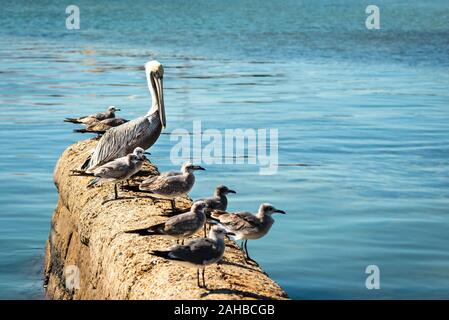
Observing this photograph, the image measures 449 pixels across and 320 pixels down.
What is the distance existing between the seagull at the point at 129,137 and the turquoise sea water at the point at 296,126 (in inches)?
68.9

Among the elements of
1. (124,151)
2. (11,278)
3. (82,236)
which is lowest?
A: (11,278)

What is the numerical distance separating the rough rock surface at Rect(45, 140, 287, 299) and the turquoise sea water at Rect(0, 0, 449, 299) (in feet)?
3.12

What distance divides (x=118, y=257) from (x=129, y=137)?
3.47m

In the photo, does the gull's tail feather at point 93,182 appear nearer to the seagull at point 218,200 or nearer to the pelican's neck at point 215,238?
the seagull at point 218,200

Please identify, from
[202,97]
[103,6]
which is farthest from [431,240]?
[103,6]

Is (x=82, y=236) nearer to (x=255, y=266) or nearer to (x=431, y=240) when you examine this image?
(x=255, y=266)

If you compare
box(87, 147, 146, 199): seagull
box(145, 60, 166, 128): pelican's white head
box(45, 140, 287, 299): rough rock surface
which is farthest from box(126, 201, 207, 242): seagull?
box(145, 60, 166, 128): pelican's white head

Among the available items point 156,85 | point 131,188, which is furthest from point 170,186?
point 156,85

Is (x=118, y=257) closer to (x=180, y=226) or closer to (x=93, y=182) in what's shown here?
(x=180, y=226)

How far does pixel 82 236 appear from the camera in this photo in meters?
9.97

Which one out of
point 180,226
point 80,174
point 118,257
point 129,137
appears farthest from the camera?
point 129,137

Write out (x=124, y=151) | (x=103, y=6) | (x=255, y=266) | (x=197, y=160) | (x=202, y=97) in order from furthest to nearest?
(x=103, y=6), (x=202, y=97), (x=197, y=160), (x=124, y=151), (x=255, y=266)

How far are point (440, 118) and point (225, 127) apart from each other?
485 centimetres

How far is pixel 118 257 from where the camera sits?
848 cm
